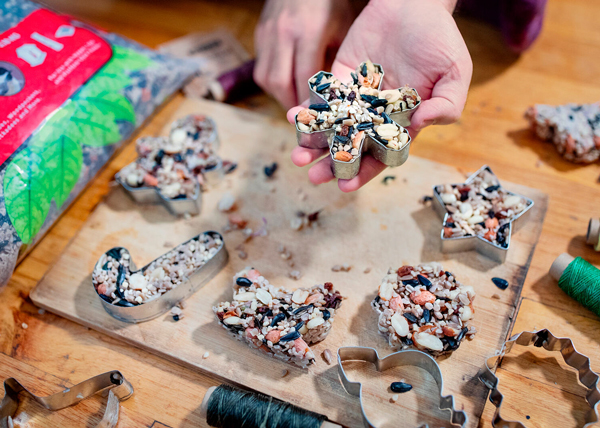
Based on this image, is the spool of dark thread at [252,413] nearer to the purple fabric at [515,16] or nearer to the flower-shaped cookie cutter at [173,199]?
the flower-shaped cookie cutter at [173,199]

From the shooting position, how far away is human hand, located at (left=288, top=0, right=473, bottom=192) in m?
1.23

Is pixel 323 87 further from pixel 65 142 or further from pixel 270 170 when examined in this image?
pixel 65 142

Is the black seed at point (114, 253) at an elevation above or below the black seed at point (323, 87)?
Result: below

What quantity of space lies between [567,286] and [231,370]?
0.91 meters

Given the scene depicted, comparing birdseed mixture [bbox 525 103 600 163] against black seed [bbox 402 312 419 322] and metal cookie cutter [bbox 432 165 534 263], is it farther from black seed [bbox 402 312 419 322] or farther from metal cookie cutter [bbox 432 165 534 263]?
black seed [bbox 402 312 419 322]

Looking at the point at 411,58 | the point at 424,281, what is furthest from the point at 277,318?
the point at 411,58

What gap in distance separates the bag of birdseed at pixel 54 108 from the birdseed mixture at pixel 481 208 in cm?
109

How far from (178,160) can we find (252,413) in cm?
79

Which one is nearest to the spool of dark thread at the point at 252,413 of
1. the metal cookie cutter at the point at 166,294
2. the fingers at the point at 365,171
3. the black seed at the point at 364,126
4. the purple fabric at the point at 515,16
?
the metal cookie cutter at the point at 166,294

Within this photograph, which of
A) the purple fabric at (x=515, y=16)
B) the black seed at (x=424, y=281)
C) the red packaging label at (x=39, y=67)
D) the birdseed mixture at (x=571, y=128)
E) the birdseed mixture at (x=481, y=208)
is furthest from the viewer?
the purple fabric at (x=515, y=16)

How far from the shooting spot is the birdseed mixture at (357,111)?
3.80ft

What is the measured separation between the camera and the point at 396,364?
1212mm

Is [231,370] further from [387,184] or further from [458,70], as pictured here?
[458,70]

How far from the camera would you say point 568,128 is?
1.57 meters
